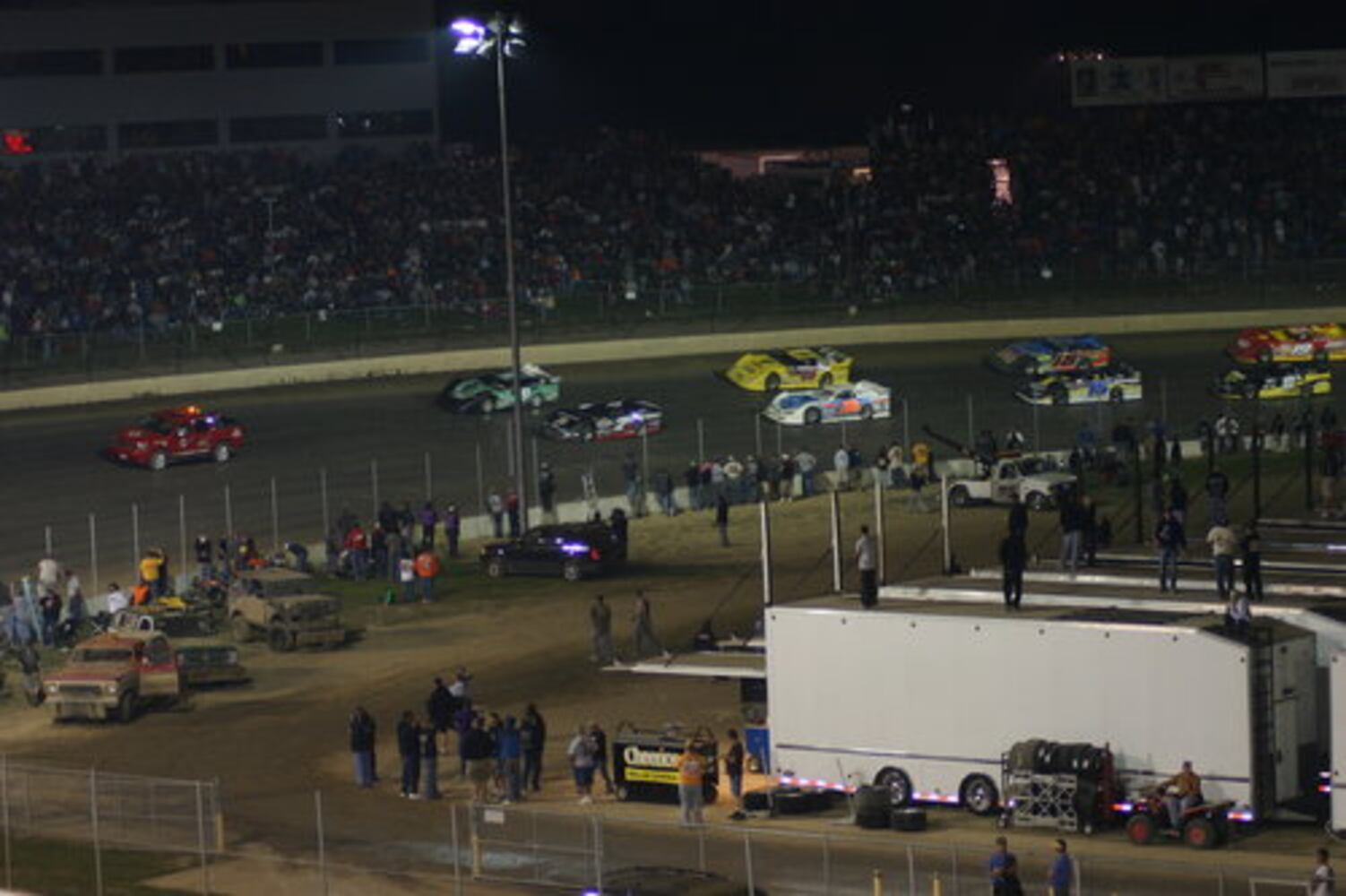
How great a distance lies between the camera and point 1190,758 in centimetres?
3072

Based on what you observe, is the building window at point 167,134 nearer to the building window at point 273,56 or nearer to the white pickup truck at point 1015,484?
the building window at point 273,56

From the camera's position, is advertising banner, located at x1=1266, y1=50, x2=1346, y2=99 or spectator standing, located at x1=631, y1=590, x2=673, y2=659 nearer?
spectator standing, located at x1=631, y1=590, x2=673, y2=659

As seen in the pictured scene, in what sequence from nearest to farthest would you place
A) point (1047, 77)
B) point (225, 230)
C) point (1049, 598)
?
point (1049, 598), point (225, 230), point (1047, 77)

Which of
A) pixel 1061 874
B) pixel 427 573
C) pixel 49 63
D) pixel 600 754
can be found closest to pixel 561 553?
pixel 427 573

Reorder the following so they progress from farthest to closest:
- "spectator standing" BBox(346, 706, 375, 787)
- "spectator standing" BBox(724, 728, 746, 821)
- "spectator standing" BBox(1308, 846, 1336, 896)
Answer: "spectator standing" BBox(346, 706, 375, 787) → "spectator standing" BBox(724, 728, 746, 821) → "spectator standing" BBox(1308, 846, 1336, 896)

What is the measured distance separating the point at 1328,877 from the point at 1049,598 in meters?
9.98

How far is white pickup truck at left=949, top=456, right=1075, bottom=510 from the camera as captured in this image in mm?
56906

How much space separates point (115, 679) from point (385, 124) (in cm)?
5029

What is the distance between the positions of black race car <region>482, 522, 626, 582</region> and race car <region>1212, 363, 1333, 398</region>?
67.0ft

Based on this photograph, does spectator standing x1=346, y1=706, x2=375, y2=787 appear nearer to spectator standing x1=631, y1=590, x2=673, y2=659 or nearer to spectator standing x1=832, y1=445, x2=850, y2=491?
spectator standing x1=631, y1=590, x2=673, y2=659

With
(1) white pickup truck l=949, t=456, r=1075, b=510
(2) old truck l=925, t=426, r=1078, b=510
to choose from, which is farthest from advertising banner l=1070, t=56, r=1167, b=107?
(1) white pickup truck l=949, t=456, r=1075, b=510

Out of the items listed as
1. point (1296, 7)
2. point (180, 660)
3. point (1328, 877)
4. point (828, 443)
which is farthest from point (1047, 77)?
point (1328, 877)

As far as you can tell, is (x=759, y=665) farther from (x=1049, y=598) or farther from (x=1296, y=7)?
(x=1296, y=7)

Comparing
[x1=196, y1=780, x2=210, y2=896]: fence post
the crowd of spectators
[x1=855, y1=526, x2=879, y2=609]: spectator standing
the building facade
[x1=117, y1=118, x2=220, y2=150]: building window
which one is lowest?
[x1=196, y1=780, x2=210, y2=896]: fence post
